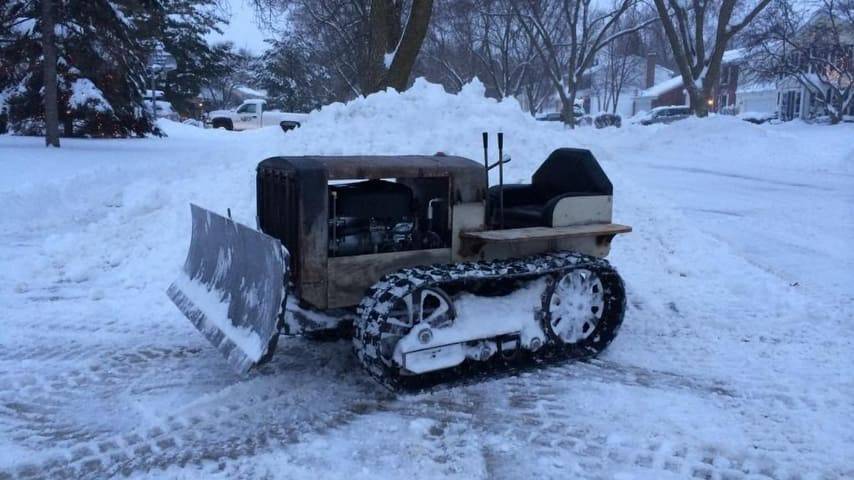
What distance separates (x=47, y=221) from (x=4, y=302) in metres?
3.84

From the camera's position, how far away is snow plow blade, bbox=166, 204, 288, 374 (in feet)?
14.4

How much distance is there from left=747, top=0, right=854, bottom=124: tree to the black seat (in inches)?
1327

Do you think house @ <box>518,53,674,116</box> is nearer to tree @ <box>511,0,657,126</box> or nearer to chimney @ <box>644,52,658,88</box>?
chimney @ <box>644,52,658,88</box>

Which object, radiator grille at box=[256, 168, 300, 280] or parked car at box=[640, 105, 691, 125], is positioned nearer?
radiator grille at box=[256, 168, 300, 280]

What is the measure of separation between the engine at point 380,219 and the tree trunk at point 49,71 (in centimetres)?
1395

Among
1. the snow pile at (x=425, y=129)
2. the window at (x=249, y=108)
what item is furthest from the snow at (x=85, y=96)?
the window at (x=249, y=108)

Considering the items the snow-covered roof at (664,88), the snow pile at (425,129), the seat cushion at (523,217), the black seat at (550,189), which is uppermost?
the snow-covered roof at (664,88)

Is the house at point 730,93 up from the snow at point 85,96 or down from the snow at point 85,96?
up

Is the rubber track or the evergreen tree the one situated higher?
the evergreen tree

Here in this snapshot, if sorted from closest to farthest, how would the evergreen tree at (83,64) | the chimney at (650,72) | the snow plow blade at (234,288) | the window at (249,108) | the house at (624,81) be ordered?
the snow plow blade at (234,288) < the evergreen tree at (83,64) < the window at (249,108) < the house at (624,81) < the chimney at (650,72)

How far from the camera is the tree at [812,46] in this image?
36906mm

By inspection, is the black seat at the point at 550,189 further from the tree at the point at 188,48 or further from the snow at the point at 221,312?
the tree at the point at 188,48

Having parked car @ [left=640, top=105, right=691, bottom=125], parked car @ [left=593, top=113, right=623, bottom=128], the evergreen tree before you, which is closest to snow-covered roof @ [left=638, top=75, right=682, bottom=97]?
parked car @ [left=640, top=105, right=691, bottom=125]

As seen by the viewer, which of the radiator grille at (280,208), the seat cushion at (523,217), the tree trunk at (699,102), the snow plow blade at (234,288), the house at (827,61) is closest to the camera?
the snow plow blade at (234,288)
